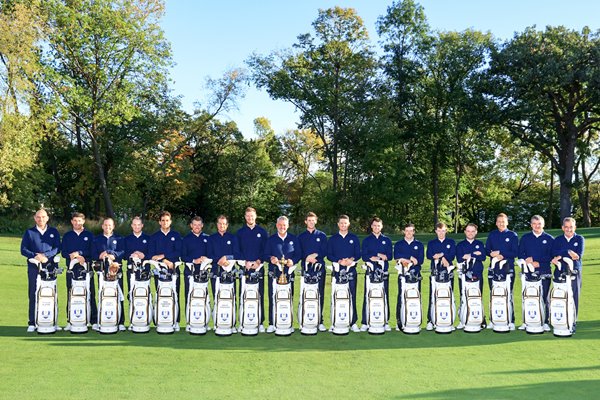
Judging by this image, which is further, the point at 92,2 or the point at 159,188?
the point at 159,188

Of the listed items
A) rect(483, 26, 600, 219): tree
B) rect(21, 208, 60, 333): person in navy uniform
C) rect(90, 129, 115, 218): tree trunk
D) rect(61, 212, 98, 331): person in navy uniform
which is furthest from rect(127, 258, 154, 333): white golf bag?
rect(483, 26, 600, 219): tree

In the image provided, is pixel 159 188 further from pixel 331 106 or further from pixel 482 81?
pixel 482 81

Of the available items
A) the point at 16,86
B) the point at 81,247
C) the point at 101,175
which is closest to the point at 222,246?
the point at 81,247

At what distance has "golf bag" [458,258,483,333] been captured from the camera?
28.1ft

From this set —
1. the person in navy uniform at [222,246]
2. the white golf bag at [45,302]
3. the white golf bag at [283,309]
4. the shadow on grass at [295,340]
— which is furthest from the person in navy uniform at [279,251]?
the white golf bag at [45,302]

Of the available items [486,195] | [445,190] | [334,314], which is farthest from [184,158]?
[334,314]

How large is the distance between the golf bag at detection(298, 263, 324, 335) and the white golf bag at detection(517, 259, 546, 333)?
3059 mm

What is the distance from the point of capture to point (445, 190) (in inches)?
1806

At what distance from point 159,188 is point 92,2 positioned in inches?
508

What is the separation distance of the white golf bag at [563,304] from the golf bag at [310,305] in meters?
3.43

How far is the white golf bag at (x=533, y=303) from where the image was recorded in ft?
27.9

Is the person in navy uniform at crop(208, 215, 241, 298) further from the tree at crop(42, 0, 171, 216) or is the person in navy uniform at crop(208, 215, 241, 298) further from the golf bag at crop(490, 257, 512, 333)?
the tree at crop(42, 0, 171, 216)

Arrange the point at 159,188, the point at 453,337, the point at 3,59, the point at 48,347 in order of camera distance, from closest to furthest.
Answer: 1. the point at 48,347
2. the point at 453,337
3. the point at 3,59
4. the point at 159,188

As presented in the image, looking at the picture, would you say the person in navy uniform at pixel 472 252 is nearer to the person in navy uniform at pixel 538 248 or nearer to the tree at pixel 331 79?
the person in navy uniform at pixel 538 248
